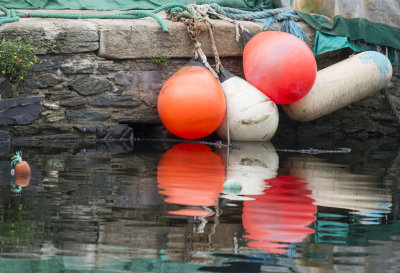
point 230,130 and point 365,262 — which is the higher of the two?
point 230,130

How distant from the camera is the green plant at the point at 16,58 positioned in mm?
5672

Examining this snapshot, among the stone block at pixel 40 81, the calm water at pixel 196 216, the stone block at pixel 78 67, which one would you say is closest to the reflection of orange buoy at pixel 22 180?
the calm water at pixel 196 216

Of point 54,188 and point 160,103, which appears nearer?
point 54,188

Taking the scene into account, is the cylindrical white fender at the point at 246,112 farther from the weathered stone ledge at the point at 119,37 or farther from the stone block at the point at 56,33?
the stone block at the point at 56,33

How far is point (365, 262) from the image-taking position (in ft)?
7.76

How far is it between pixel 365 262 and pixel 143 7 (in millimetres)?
5237

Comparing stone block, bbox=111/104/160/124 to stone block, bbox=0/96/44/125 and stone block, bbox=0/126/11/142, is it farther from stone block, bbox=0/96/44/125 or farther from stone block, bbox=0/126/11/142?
stone block, bbox=0/126/11/142

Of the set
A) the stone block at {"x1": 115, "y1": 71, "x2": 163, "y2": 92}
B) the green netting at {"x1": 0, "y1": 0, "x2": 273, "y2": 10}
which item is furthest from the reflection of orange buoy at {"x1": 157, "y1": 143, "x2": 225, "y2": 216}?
the green netting at {"x1": 0, "y1": 0, "x2": 273, "y2": 10}

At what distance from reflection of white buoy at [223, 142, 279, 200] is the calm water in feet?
0.04

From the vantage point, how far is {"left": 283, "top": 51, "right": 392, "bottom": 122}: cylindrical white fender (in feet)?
21.2

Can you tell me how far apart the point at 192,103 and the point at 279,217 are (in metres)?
2.91

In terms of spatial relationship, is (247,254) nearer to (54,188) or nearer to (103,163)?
(54,188)

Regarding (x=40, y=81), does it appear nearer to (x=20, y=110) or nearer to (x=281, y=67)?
(x=20, y=110)

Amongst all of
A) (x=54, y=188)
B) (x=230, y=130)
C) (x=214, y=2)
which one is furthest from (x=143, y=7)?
(x=54, y=188)
